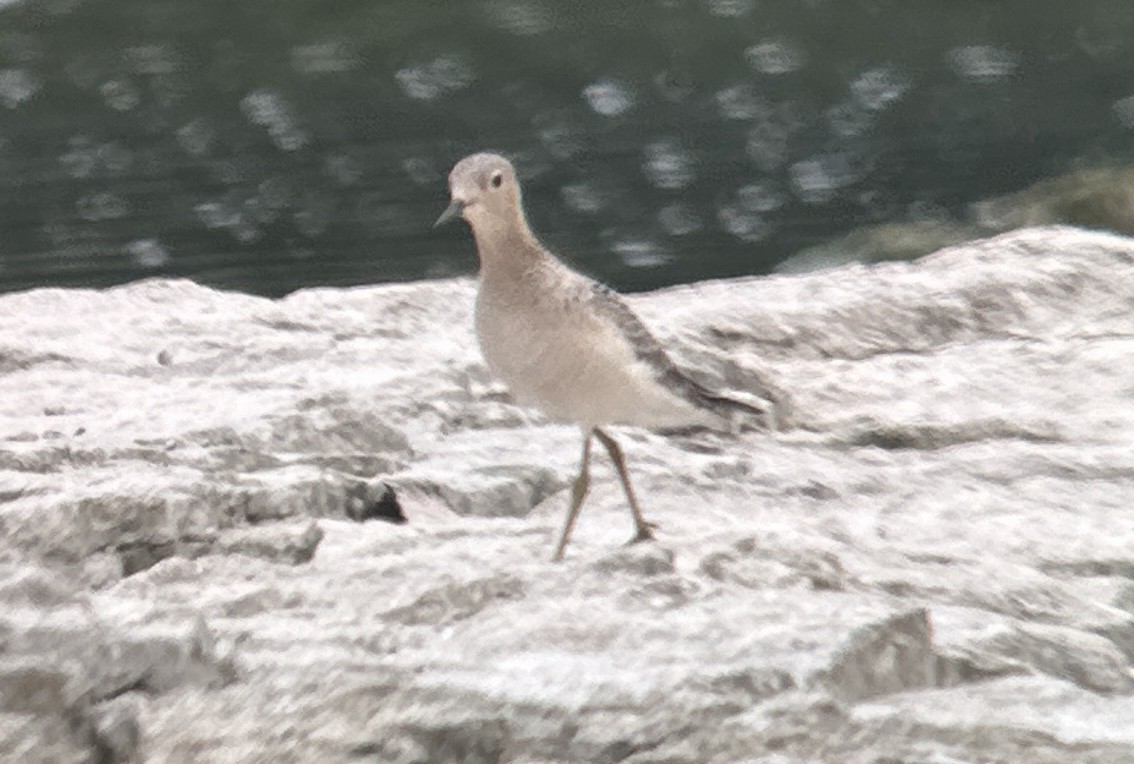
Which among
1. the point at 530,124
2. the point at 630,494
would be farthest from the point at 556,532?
the point at 530,124

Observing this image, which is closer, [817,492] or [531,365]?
[531,365]

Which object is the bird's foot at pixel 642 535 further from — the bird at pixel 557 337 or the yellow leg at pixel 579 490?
the yellow leg at pixel 579 490

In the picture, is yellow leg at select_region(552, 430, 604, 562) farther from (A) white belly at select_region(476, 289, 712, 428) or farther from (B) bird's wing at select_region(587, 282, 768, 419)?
(B) bird's wing at select_region(587, 282, 768, 419)

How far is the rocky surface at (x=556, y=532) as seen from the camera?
516cm

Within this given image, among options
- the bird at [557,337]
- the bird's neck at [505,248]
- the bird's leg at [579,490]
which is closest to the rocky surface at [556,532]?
the bird's leg at [579,490]

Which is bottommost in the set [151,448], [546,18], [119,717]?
[119,717]

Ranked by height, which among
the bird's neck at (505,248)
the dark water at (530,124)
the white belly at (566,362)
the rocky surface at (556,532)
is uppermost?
the dark water at (530,124)

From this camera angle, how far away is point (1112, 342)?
28.9 feet

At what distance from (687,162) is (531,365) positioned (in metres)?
13.0

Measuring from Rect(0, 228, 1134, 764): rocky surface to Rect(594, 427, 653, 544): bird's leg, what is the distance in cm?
11

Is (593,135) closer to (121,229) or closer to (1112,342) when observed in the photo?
(121,229)

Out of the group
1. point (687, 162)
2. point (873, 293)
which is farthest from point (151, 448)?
point (687, 162)

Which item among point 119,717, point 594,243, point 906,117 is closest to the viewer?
point 119,717

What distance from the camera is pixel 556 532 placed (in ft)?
21.9
